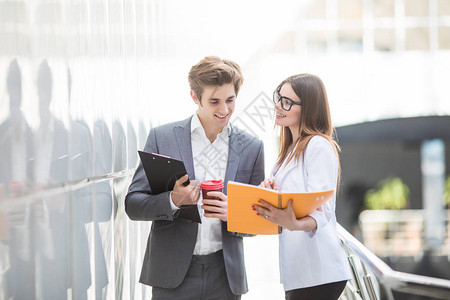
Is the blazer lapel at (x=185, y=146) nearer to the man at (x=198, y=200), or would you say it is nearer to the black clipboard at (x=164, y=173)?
the man at (x=198, y=200)

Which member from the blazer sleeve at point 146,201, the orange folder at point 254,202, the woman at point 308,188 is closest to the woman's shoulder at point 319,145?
the woman at point 308,188

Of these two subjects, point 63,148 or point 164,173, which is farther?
point 164,173

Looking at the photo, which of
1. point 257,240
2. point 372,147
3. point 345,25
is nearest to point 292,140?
point 257,240

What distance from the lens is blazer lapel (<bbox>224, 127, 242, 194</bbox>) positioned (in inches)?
98.7

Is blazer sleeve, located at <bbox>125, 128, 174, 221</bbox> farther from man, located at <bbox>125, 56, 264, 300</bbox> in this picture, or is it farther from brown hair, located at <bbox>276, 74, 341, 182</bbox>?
brown hair, located at <bbox>276, 74, 341, 182</bbox>

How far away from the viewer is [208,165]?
2557 mm

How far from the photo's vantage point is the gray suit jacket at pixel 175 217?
7.80 feet

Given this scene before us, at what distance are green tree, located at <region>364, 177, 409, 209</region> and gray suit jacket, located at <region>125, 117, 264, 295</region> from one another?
48.8 feet

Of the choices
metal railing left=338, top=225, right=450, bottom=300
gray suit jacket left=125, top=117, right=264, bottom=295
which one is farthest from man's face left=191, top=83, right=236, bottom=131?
metal railing left=338, top=225, right=450, bottom=300

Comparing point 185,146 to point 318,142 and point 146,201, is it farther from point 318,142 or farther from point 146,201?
point 318,142

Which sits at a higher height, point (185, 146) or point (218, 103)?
point (218, 103)

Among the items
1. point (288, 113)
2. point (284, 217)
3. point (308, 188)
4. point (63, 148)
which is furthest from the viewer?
point (288, 113)

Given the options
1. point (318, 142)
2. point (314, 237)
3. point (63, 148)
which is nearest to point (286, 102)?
point (318, 142)

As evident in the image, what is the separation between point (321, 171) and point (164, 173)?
2.25 feet
